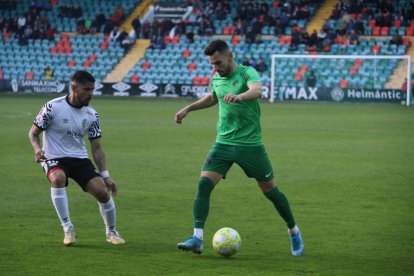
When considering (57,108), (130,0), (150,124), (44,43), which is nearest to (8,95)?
(44,43)

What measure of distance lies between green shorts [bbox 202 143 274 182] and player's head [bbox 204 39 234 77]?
0.78 m

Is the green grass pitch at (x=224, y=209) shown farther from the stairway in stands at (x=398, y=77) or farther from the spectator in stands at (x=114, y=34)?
the spectator in stands at (x=114, y=34)

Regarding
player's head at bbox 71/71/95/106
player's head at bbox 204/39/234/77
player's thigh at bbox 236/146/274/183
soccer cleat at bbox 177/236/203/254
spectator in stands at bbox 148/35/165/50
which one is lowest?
spectator in stands at bbox 148/35/165/50

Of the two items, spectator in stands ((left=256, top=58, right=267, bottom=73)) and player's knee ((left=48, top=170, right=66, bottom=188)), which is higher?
A: player's knee ((left=48, top=170, right=66, bottom=188))

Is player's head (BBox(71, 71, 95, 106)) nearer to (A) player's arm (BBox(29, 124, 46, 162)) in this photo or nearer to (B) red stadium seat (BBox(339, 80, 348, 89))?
(A) player's arm (BBox(29, 124, 46, 162))

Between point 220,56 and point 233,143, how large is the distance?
880mm

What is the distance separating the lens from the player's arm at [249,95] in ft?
26.8

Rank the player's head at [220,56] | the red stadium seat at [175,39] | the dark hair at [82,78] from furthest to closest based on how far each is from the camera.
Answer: the red stadium seat at [175,39]
the dark hair at [82,78]
the player's head at [220,56]

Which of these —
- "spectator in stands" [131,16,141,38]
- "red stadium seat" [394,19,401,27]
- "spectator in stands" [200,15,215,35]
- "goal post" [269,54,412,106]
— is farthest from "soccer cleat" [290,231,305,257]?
"spectator in stands" [131,16,141,38]

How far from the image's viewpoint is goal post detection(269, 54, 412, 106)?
137 ft

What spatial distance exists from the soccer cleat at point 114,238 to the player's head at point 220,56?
2.06 meters

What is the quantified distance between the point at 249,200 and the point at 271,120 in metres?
17.3

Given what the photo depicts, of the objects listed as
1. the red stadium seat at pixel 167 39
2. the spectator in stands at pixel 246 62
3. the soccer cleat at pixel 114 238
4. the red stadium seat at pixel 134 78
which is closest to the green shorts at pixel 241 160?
the soccer cleat at pixel 114 238

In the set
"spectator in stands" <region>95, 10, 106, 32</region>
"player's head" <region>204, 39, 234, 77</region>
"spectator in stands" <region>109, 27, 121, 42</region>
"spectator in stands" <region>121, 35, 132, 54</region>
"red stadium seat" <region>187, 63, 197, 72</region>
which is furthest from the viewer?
"spectator in stands" <region>95, 10, 106, 32</region>
